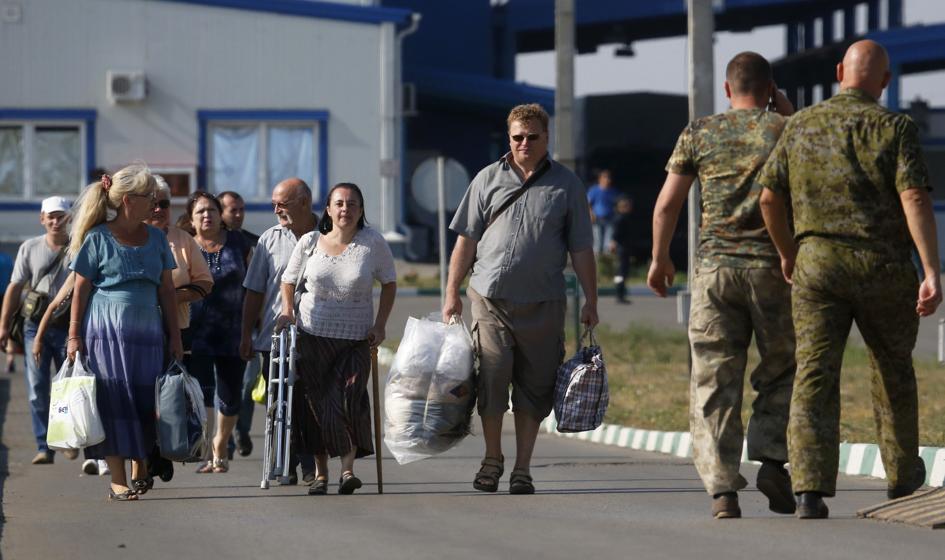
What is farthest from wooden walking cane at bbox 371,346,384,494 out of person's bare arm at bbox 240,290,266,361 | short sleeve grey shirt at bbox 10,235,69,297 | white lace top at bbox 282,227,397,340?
short sleeve grey shirt at bbox 10,235,69,297

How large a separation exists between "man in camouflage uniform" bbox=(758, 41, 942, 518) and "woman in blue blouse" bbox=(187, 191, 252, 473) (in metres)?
4.83

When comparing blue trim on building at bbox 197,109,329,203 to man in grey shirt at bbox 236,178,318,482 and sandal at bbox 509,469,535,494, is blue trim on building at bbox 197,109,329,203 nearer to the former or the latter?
man in grey shirt at bbox 236,178,318,482

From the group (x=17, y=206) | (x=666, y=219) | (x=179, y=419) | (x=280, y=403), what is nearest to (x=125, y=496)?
(x=179, y=419)

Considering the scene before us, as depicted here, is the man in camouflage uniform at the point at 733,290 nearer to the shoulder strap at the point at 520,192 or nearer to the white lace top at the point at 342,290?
the shoulder strap at the point at 520,192

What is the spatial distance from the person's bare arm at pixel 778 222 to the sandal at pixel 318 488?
3115 mm

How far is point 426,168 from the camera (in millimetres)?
23719

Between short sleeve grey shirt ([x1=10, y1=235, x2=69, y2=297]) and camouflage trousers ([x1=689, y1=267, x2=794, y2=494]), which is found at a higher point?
short sleeve grey shirt ([x1=10, y1=235, x2=69, y2=297])

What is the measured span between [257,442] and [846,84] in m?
7.46

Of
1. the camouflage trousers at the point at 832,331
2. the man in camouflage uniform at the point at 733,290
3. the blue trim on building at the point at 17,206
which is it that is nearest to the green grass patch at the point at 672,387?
the man in camouflage uniform at the point at 733,290

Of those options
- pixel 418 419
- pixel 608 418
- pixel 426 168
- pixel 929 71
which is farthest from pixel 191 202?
pixel 929 71

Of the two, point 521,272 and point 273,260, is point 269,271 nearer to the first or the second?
point 273,260

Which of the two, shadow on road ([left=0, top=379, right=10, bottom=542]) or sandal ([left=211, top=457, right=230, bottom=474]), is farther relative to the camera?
sandal ([left=211, top=457, right=230, bottom=474])

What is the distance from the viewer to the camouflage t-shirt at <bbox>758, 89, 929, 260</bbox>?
8109mm

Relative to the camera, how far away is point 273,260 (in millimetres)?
11461
